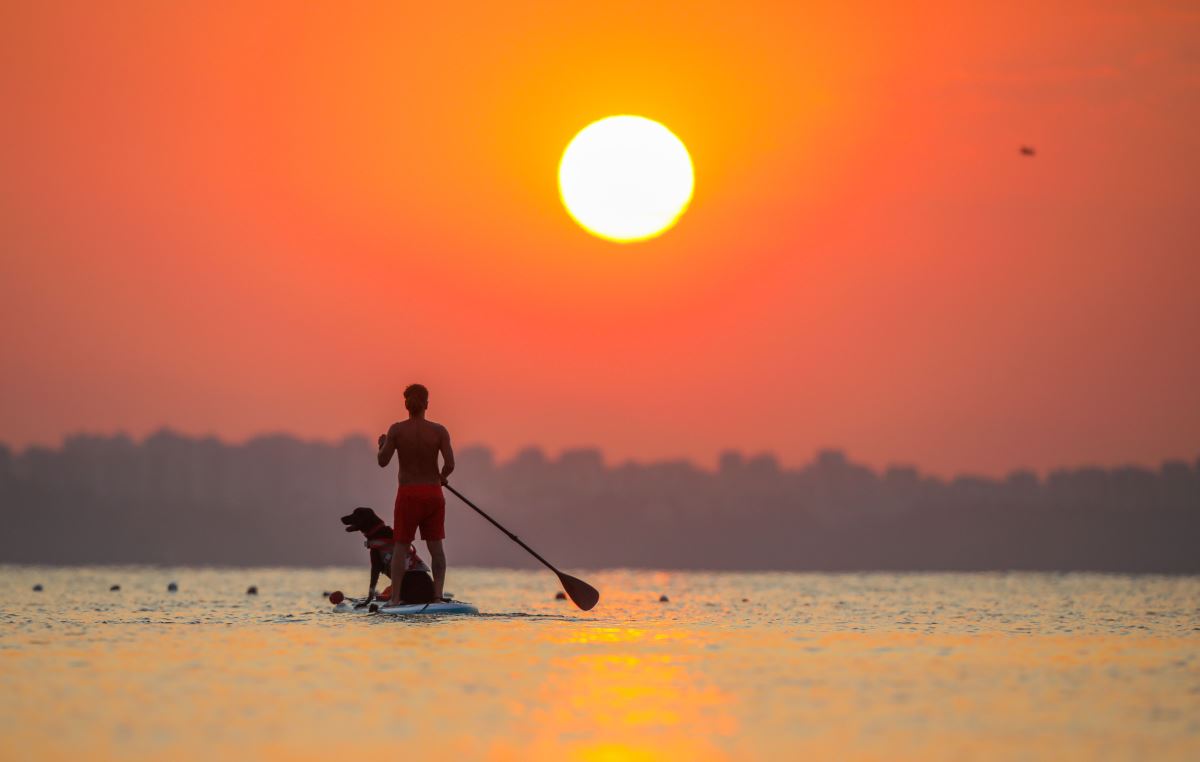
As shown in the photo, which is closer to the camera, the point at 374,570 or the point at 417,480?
the point at 417,480

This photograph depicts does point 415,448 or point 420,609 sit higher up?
point 415,448

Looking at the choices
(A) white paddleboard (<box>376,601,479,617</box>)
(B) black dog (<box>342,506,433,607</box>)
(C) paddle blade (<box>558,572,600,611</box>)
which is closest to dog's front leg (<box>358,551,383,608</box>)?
(B) black dog (<box>342,506,433,607</box>)

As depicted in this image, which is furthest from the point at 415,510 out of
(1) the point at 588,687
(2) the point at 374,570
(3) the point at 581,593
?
(1) the point at 588,687

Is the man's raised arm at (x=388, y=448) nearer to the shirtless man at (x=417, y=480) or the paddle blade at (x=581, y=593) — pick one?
the shirtless man at (x=417, y=480)

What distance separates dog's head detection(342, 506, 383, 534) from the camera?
840 inches

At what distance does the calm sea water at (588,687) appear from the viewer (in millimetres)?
10438

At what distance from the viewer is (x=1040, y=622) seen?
22297 mm

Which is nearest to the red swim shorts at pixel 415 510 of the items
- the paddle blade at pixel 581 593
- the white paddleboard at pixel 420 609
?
the white paddleboard at pixel 420 609

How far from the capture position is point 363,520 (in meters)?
21.4

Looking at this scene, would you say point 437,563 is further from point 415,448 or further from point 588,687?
point 588,687

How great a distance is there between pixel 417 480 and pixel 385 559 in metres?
1.26

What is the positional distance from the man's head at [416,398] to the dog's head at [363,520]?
1430 millimetres

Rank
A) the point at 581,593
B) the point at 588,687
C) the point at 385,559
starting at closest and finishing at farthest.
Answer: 1. the point at 588,687
2. the point at 385,559
3. the point at 581,593

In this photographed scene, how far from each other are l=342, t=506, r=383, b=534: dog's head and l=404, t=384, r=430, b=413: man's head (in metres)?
1.43
